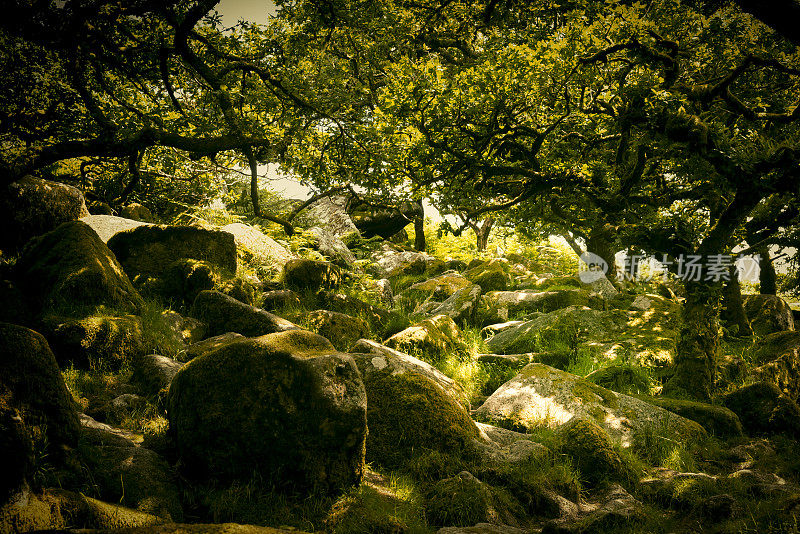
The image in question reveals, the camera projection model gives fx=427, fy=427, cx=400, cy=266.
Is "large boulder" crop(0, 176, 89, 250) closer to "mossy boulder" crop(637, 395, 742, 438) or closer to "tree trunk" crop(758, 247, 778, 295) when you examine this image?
"mossy boulder" crop(637, 395, 742, 438)

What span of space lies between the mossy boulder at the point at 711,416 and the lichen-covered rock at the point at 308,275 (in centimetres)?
825

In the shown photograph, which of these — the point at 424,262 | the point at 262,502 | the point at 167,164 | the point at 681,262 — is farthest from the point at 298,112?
the point at 424,262

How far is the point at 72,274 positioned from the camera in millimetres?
7410

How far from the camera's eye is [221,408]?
13.8ft

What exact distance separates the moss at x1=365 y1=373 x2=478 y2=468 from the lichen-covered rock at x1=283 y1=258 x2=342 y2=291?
6446 mm

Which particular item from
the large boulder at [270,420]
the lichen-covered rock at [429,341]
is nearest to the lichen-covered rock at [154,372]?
the large boulder at [270,420]

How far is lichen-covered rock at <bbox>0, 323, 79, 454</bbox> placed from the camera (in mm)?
3260

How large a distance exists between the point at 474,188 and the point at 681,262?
515 centimetres

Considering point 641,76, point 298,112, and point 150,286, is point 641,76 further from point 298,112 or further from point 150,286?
point 150,286

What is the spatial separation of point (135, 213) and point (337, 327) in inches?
353

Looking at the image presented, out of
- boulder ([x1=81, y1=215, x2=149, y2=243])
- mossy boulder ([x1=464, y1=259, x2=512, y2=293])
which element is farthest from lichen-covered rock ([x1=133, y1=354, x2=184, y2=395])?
mossy boulder ([x1=464, y1=259, x2=512, y2=293])

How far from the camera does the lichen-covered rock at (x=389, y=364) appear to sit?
238 inches

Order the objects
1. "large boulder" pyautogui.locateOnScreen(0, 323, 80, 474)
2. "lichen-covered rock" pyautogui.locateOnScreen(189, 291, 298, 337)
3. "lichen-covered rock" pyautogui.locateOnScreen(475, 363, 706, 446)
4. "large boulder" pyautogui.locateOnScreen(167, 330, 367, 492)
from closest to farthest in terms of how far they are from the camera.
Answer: "large boulder" pyautogui.locateOnScreen(0, 323, 80, 474)
"large boulder" pyautogui.locateOnScreen(167, 330, 367, 492)
"lichen-covered rock" pyautogui.locateOnScreen(475, 363, 706, 446)
"lichen-covered rock" pyautogui.locateOnScreen(189, 291, 298, 337)

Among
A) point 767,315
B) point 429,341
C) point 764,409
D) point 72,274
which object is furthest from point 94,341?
point 767,315
